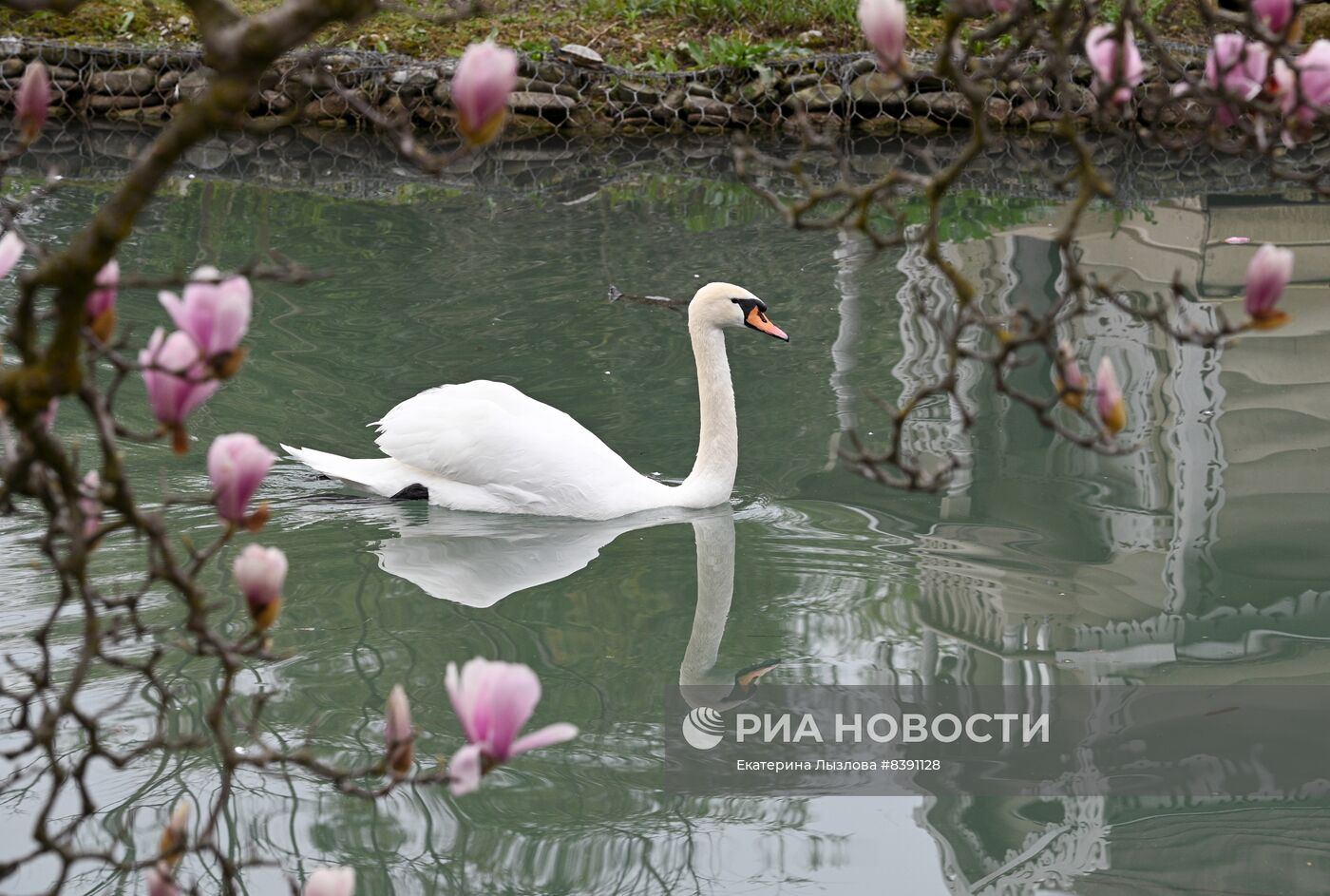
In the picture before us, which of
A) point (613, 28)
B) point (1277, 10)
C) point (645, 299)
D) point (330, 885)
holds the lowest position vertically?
point (330, 885)

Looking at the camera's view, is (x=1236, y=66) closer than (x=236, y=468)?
No

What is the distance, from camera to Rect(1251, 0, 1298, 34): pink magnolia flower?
67.7 inches

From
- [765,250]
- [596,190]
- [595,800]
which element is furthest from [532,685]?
[596,190]

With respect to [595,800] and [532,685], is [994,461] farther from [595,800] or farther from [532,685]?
[532,685]

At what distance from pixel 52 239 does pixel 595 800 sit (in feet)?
21.8

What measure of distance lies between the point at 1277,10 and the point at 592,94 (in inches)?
476

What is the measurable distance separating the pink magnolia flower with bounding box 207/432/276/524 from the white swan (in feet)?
12.5

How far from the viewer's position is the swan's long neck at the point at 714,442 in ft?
18.3

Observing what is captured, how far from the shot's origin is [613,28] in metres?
14.5

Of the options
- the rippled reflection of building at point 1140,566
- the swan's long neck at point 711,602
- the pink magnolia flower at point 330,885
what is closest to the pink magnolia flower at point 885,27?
the pink magnolia flower at point 330,885

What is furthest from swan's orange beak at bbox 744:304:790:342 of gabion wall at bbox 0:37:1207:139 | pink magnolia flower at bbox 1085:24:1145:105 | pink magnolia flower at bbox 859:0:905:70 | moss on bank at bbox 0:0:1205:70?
moss on bank at bbox 0:0:1205:70

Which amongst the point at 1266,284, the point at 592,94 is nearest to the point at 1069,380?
the point at 1266,284

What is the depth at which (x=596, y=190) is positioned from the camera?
11.0 metres

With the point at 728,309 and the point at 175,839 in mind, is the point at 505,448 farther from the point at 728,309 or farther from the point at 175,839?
the point at 175,839
